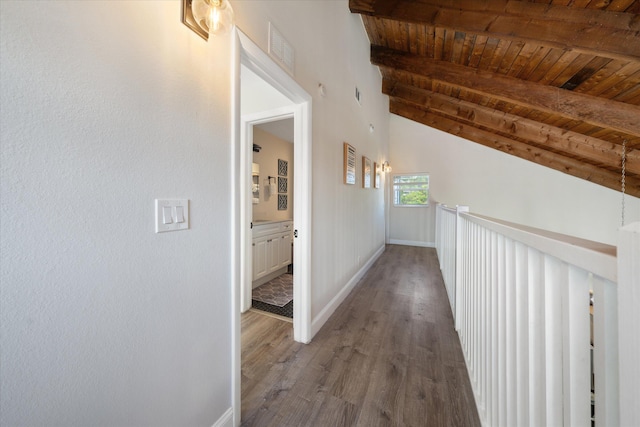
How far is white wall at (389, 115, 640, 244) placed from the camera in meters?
5.23

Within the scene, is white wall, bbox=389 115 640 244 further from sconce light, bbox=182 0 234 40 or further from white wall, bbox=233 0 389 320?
sconce light, bbox=182 0 234 40

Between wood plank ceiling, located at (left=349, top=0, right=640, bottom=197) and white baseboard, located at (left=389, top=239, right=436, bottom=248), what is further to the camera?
white baseboard, located at (left=389, top=239, right=436, bottom=248)

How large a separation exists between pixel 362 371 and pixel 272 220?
2.79m

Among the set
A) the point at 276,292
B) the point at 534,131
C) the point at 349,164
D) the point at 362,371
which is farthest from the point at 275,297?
the point at 534,131

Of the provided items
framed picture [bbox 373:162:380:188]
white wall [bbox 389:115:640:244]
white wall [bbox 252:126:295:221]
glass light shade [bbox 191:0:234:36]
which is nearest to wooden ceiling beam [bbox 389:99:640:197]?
white wall [bbox 389:115:640:244]

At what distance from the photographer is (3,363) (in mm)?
561

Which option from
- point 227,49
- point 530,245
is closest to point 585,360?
point 530,245

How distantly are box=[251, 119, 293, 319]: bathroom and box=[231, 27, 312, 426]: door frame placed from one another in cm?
45

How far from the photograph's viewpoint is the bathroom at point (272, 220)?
2.87 m

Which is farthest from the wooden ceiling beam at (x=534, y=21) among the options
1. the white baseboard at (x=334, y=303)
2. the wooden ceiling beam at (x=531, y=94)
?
the white baseboard at (x=334, y=303)

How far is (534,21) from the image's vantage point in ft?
7.49

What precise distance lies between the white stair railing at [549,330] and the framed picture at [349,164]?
1.85 meters

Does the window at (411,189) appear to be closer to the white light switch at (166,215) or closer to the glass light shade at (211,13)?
the glass light shade at (211,13)

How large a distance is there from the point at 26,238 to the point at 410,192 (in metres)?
6.72
